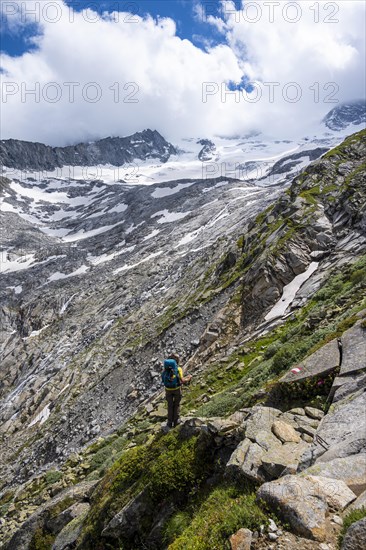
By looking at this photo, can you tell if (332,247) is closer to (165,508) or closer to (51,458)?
(165,508)

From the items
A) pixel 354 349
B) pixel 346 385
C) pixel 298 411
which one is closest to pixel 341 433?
pixel 346 385

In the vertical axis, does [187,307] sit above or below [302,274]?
below

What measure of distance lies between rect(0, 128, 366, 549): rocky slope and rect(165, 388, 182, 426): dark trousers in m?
0.56

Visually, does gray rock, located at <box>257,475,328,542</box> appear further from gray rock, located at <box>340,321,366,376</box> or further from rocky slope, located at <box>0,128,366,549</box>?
gray rock, located at <box>340,321,366,376</box>

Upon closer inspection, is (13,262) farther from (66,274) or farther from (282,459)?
(282,459)

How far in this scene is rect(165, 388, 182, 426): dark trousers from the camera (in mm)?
9961

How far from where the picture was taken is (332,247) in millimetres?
26094

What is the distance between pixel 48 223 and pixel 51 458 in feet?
557

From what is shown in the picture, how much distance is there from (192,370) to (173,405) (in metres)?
12.6

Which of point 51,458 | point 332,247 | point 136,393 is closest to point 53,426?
point 51,458

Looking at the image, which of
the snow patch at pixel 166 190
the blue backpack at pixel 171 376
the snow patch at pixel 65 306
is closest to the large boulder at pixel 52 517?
the blue backpack at pixel 171 376

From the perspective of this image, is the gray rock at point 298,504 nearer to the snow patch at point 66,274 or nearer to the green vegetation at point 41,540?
the green vegetation at point 41,540

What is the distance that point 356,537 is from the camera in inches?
164

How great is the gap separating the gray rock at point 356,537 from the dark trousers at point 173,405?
6129mm
